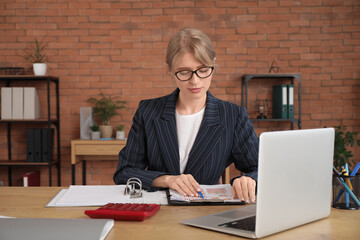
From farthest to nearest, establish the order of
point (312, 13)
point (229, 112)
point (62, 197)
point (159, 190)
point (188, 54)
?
point (312, 13), point (229, 112), point (188, 54), point (159, 190), point (62, 197)

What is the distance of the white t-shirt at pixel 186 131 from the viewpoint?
1.73 m

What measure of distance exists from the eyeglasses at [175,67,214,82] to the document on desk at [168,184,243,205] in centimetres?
48

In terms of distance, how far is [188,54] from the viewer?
1.53m

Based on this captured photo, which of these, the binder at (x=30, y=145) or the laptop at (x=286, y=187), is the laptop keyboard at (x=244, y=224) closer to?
the laptop at (x=286, y=187)

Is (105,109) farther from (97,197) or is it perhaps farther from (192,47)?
(97,197)

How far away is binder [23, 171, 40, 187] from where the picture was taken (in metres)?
3.83

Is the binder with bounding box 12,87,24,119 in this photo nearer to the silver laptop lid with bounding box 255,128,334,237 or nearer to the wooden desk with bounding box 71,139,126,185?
the wooden desk with bounding box 71,139,126,185

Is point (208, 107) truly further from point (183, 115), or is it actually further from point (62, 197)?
point (62, 197)

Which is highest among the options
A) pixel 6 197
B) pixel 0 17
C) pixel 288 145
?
pixel 0 17

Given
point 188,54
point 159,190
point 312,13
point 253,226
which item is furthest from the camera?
point 312,13

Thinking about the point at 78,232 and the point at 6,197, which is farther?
the point at 6,197

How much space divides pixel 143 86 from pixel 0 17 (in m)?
1.76

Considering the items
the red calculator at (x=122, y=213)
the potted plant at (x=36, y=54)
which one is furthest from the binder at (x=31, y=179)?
the red calculator at (x=122, y=213)

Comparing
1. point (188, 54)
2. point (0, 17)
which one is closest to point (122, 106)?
point (0, 17)
